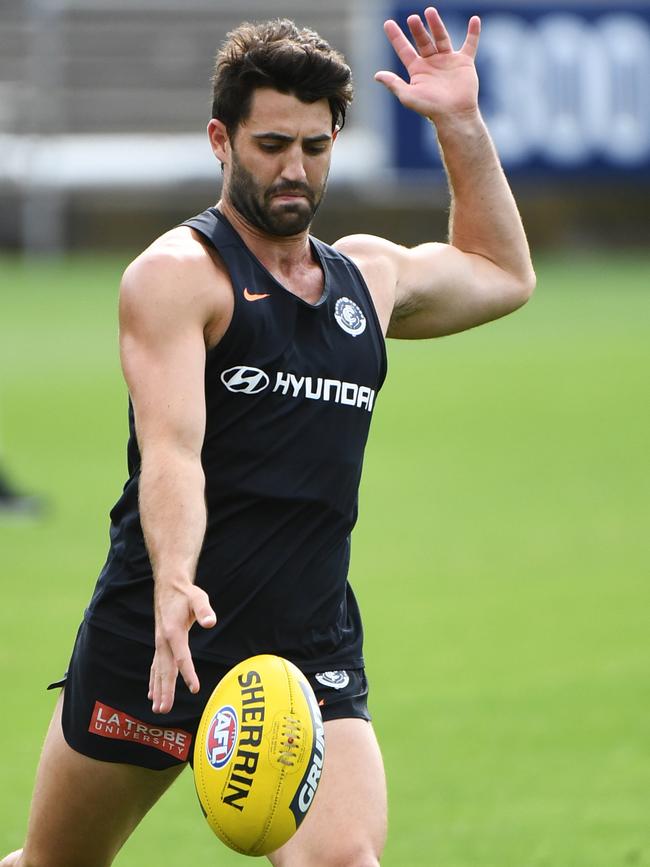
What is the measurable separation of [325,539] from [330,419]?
0.32 meters

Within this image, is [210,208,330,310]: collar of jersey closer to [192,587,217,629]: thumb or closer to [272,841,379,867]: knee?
[192,587,217,629]: thumb

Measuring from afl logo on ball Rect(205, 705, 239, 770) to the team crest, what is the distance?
567 millimetres

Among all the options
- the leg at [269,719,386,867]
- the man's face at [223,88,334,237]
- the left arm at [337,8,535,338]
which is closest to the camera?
the leg at [269,719,386,867]

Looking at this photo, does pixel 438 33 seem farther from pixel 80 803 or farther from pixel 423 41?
pixel 80 803

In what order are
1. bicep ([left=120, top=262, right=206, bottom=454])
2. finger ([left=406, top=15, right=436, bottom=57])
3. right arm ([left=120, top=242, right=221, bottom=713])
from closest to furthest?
1. right arm ([left=120, top=242, right=221, bottom=713])
2. bicep ([left=120, top=262, right=206, bottom=454])
3. finger ([left=406, top=15, right=436, bottom=57])

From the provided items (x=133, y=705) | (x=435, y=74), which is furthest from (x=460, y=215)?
(x=133, y=705)

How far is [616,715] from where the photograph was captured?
816cm

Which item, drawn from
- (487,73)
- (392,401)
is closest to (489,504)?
(392,401)

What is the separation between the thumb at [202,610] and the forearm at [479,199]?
70.9 inches

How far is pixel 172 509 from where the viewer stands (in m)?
4.27

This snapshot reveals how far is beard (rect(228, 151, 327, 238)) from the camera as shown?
15.0 ft

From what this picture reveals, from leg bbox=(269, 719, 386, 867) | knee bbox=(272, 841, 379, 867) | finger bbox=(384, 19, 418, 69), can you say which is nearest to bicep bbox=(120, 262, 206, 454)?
leg bbox=(269, 719, 386, 867)

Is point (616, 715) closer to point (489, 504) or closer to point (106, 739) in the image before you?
point (106, 739)

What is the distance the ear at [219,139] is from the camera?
4.67m
